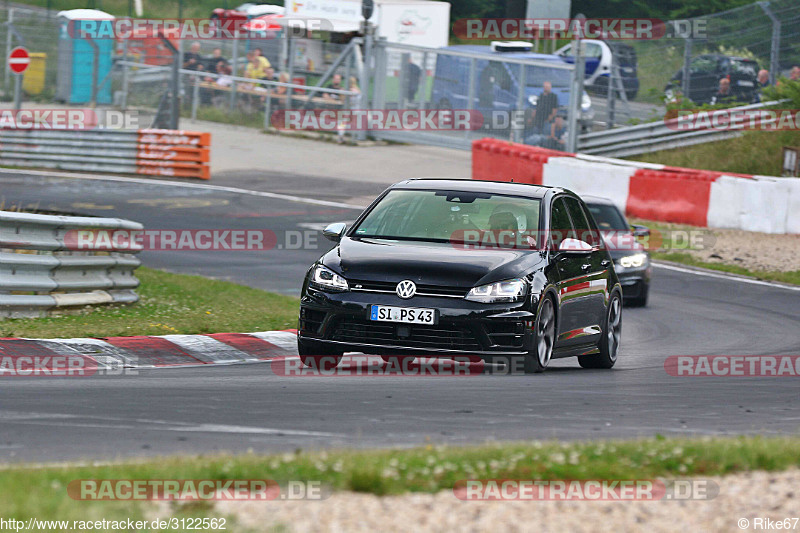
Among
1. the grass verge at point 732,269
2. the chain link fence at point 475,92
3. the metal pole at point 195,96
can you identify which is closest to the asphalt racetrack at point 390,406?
the grass verge at point 732,269

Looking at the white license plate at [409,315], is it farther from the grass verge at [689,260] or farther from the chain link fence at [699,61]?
the chain link fence at [699,61]

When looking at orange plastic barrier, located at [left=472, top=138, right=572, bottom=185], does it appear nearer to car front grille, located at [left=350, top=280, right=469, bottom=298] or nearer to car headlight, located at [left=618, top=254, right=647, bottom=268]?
car headlight, located at [left=618, top=254, right=647, bottom=268]

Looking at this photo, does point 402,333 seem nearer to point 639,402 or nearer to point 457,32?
point 639,402

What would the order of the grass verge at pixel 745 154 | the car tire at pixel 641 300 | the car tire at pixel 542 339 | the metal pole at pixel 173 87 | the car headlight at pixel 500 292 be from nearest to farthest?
the car headlight at pixel 500 292 < the car tire at pixel 542 339 < the car tire at pixel 641 300 < the grass verge at pixel 745 154 < the metal pole at pixel 173 87

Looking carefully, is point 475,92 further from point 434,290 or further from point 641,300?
point 434,290

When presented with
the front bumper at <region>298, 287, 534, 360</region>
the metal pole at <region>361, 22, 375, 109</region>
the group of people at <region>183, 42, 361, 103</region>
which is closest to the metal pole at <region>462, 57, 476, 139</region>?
the metal pole at <region>361, 22, 375, 109</region>

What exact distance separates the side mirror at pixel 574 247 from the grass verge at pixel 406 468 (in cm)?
378

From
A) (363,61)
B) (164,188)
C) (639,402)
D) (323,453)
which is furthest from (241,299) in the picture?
(363,61)

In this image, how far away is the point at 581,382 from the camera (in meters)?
9.94

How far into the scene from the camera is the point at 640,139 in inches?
1108

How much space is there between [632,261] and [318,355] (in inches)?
283

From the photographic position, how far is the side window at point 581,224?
11430 mm

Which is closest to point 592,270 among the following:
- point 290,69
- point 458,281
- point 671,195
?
point 458,281

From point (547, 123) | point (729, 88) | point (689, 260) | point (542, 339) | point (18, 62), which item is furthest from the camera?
point (18, 62)
